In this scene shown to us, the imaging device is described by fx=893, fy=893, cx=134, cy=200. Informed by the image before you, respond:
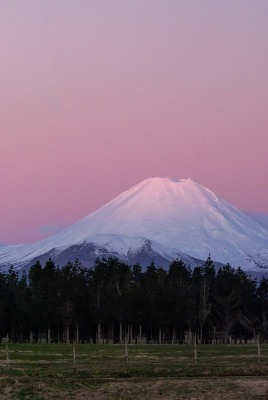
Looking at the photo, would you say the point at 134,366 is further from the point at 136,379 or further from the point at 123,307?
the point at 123,307

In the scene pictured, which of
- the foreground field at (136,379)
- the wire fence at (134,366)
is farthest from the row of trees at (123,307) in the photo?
the foreground field at (136,379)

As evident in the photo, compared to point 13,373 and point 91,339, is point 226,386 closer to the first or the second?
point 13,373

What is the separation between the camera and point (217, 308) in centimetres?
18825

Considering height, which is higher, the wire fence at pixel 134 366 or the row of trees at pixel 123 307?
the row of trees at pixel 123 307

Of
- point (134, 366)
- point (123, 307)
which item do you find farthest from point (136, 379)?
point (123, 307)

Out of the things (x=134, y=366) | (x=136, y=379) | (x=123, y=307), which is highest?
(x=123, y=307)

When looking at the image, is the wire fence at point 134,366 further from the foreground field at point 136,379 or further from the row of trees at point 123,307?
the row of trees at point 123,307

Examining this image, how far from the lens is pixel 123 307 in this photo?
557 ft

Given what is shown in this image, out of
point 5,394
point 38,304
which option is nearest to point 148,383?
point 5,394

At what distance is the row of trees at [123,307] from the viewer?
562 ft

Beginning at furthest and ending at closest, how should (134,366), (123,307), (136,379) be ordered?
(123,307)
(134,366)
(136,379)

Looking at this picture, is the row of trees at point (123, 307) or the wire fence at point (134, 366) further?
the row of trees at point (123, 307)

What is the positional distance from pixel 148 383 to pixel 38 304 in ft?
370

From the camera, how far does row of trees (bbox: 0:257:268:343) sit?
171m
